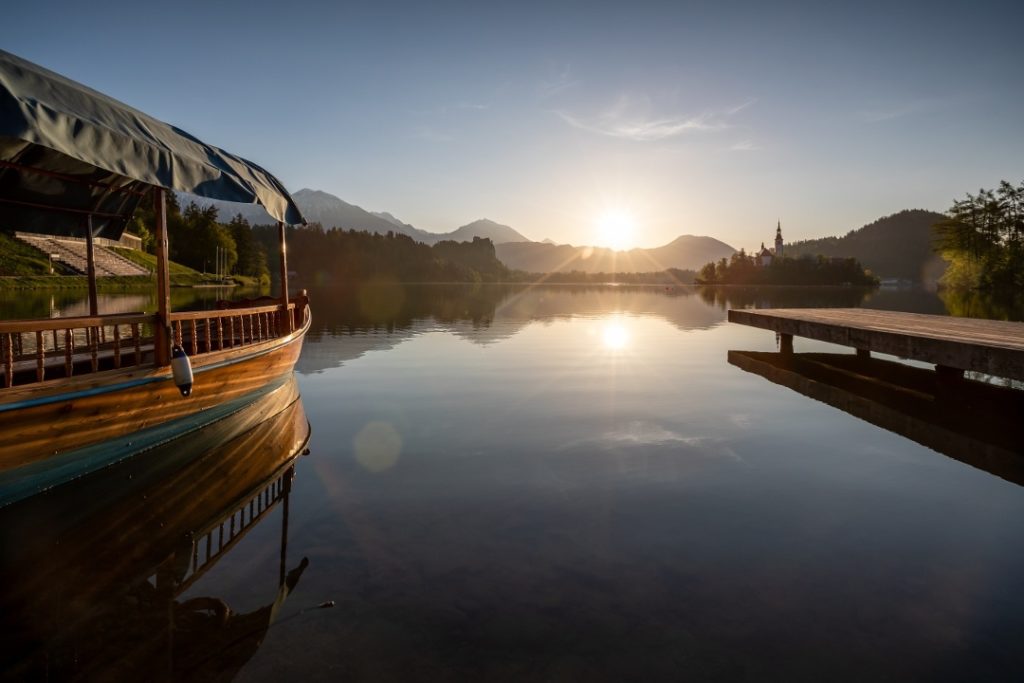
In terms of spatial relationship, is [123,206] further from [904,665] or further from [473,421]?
[904,665]

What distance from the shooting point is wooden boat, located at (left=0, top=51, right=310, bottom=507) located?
5949mm

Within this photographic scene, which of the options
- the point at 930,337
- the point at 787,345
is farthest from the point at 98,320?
the point at 787,345

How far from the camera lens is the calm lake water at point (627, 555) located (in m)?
3.89

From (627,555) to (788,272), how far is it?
628 feet

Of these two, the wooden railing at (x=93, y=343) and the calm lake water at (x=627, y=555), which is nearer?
the calm lake water at (x=627, y=555)

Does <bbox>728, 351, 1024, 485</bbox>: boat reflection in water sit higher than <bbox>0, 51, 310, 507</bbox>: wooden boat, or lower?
lower

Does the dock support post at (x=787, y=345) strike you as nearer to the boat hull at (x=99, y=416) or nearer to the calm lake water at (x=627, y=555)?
the calm lake water at (x=627, y=555)

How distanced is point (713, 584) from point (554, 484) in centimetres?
276

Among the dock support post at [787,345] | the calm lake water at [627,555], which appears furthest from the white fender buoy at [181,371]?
the dock support post at [787,345]

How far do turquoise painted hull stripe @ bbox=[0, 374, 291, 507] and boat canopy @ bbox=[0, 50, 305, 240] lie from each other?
125 inches

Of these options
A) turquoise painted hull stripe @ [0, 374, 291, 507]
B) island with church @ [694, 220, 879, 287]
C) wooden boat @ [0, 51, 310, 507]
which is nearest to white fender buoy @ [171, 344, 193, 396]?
wooden boat @ [0, 51, 310, 507]

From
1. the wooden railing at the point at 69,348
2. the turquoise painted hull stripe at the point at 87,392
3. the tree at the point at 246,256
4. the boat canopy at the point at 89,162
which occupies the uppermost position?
the tree at the point at 246,256

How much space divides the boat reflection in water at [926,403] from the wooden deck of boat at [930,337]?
85cm

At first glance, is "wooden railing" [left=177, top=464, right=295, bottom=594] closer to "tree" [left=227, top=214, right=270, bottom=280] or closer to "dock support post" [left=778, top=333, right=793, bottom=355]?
"dock support post" [left=778, top=333, right=793, bottom=355]
